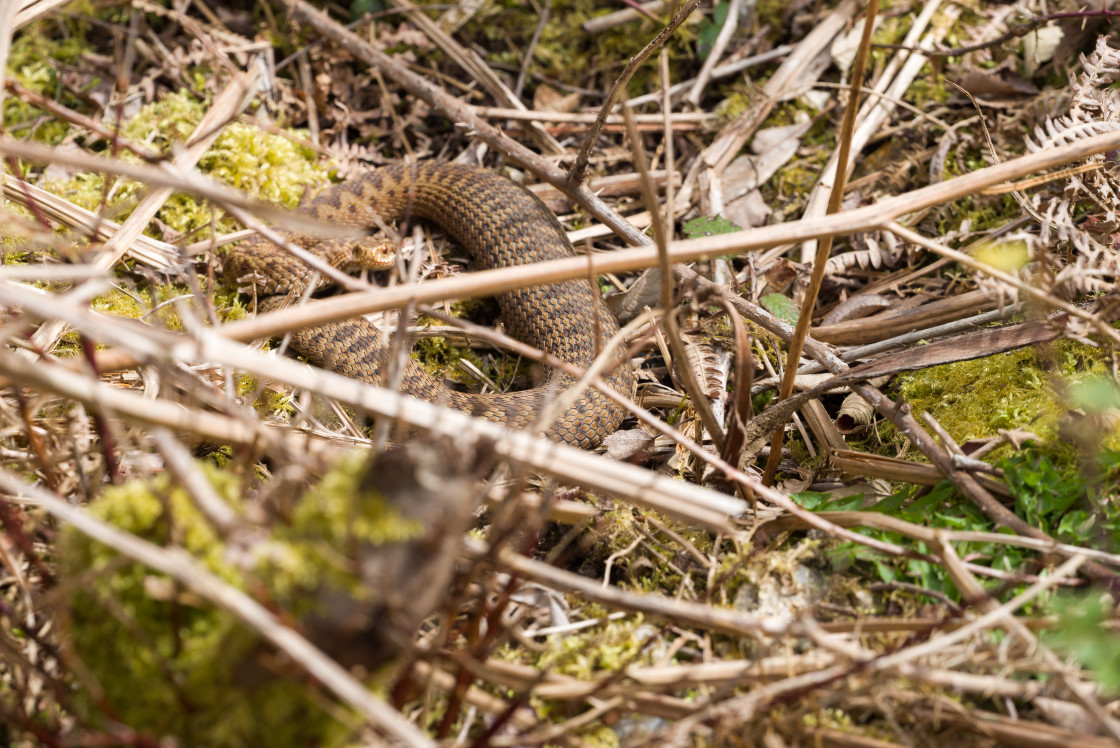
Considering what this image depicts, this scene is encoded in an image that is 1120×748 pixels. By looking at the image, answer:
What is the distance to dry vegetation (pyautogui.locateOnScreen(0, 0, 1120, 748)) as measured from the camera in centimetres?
202

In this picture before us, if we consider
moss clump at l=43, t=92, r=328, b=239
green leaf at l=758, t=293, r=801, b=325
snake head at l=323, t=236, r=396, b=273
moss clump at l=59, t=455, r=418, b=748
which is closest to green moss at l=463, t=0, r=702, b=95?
moss clump at l=43, t=92, r=328, b=239

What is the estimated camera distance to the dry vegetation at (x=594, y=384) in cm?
202

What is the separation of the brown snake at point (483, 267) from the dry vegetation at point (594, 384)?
21cm

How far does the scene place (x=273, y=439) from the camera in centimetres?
219

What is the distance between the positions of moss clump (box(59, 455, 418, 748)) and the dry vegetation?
0.04 feet

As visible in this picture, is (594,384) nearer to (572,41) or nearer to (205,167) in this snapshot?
(205,167)

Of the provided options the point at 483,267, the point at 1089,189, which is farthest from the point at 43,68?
the point at 1089,189

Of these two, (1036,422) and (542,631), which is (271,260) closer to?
(542,631)

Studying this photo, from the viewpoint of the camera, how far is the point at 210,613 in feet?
6.73

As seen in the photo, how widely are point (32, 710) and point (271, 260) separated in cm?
346

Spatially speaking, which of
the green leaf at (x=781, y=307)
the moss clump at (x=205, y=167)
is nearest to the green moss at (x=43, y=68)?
the moss clump at (x=205, y=167)

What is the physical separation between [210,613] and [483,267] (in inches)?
158

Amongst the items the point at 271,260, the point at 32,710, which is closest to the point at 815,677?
the point at 32,710

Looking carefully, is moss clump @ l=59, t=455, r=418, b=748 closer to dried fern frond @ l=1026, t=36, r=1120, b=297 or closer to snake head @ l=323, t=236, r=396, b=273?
dried fern frond @ l=1026, t=36, r=1120, b=297
